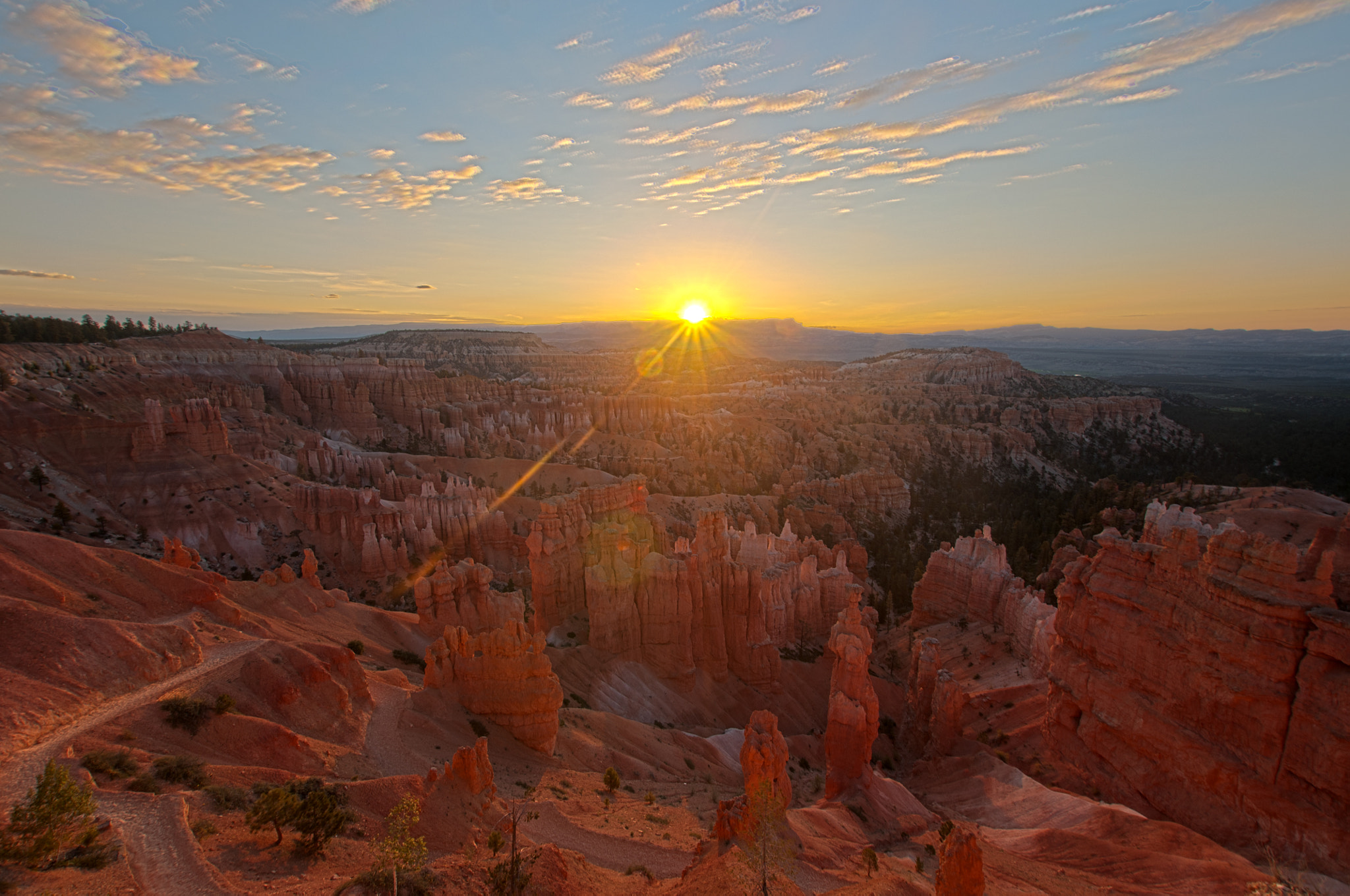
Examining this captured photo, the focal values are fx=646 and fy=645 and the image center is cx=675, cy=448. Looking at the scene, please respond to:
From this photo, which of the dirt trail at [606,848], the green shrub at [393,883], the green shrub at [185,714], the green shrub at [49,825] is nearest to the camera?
the green shrub at [49,825]

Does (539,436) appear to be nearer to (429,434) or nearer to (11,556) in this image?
(429,434)

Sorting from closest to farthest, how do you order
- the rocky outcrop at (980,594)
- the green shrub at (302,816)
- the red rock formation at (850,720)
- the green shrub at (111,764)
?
the green shrub at (302,816) < the green shrub at (111,764) < the red rock formation at (850,720) < the rocky outcrop at (980,594)

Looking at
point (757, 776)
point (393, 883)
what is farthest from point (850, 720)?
point (393, 883)

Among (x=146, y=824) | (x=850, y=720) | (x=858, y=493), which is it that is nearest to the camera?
(x=146, y=824)

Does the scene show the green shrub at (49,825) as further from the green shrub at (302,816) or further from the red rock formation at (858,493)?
the red rock formation at (858,493)


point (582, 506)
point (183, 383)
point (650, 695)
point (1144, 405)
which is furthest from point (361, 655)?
point (1144, 405)

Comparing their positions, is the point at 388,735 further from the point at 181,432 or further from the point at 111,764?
the point at 181,432

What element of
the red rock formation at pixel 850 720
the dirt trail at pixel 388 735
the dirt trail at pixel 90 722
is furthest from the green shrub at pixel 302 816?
the red rock formation at pixel 850 720
